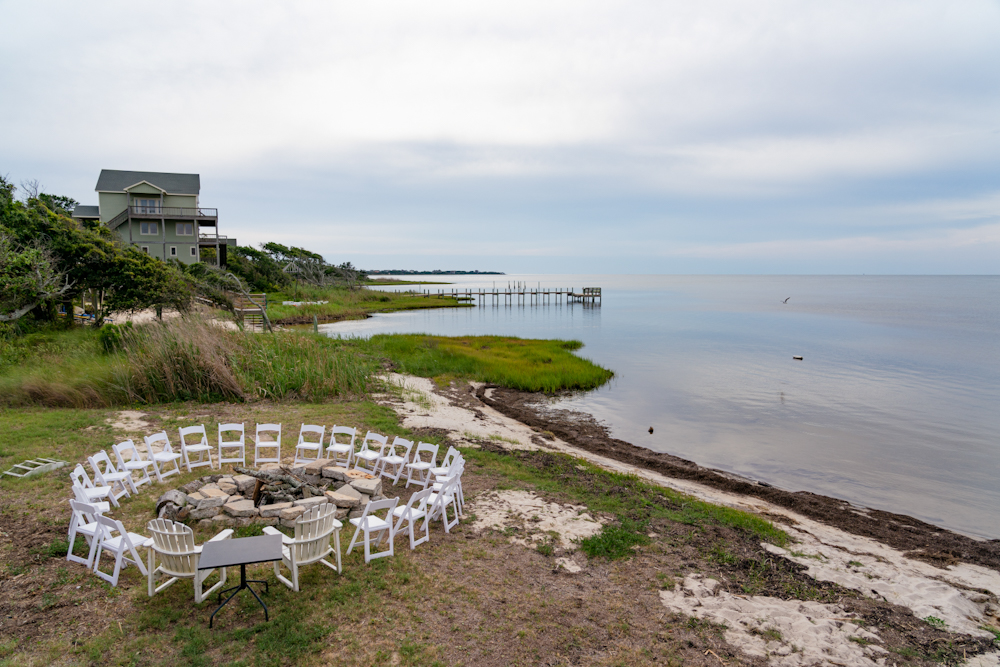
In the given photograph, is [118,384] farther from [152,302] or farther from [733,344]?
[733,344]

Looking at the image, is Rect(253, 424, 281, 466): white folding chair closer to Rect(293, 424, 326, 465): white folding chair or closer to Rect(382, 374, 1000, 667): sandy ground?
Rect(293, 424, 326, 465): white folding chair

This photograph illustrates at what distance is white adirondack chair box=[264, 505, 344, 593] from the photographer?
6.19 metres

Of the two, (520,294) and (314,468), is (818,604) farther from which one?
(520,294)

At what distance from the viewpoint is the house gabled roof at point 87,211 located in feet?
166

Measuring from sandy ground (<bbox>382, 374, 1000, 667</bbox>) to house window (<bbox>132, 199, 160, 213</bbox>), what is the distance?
5082 centimetres

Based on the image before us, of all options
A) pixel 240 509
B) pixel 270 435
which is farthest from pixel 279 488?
pixel 270 435

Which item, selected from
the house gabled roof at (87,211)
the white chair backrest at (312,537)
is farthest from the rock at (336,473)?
the house gabled roof at (87,211)

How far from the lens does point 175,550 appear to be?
234 inches

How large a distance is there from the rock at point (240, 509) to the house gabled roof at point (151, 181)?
51.7 m

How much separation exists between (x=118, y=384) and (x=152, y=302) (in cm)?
1089

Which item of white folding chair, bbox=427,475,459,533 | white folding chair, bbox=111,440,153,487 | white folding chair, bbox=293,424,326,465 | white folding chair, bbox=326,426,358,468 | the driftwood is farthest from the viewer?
white folding chair, bbox=326,426,358,468

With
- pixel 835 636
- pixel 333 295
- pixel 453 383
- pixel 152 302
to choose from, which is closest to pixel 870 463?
pixel 835 636

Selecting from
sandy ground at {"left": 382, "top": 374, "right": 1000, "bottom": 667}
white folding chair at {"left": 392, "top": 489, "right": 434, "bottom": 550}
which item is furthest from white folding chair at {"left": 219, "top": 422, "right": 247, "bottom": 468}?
sandy ground at {"left": 382, "top": 374, "right": 1000, "bottom": 667}

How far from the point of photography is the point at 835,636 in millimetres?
5824
